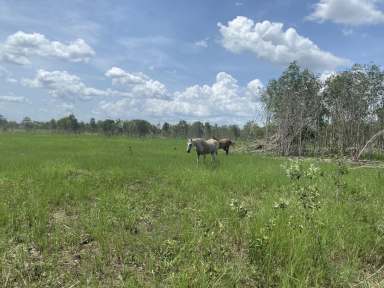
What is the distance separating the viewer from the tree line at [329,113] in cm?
2833

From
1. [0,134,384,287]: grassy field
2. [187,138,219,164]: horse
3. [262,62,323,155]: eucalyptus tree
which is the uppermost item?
[262,62,323,155]: eucalyptus tree

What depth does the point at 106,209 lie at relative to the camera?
6.59 m

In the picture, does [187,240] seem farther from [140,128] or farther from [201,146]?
[140,128]

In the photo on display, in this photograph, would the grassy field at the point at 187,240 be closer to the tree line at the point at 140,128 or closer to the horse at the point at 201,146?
the horse at the point at 201,146

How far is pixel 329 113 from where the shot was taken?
30.8 metres

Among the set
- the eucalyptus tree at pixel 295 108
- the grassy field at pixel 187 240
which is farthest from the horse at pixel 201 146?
the eucalyptus tree at pixel 295 108

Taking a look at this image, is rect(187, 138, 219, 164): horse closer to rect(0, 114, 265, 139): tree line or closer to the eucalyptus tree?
the eucalyptus tree

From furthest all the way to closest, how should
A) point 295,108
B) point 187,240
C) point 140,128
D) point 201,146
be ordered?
point 140,128 < point 295,108 < point 201,146 < point 187,240

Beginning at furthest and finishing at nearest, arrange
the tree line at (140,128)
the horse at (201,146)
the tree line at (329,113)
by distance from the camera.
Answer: the tree line at (140,128) < the tree line at (329,113) < the horse at (201,146)

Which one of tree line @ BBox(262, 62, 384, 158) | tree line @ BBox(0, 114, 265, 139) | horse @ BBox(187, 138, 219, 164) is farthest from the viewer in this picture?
tree line @ BBox(0, 114, 265, 139)

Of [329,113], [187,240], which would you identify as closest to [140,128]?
[329,113]

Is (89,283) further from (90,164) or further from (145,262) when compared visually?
(90,164)

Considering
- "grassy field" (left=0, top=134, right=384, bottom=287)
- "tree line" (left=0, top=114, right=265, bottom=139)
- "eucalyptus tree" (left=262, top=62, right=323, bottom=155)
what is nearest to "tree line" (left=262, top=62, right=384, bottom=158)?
"eucalyptus tree" (left=262, top=62, right=323, bottom=155)

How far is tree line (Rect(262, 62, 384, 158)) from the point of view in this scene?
28328 millimetres
